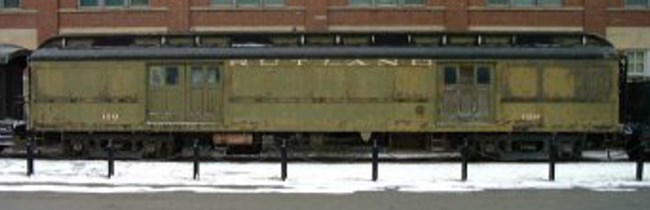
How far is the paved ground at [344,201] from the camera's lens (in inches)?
525

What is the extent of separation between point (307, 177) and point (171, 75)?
6.49m

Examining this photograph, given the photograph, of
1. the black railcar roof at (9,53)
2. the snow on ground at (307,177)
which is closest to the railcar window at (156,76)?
the snow on ground at (307,177)

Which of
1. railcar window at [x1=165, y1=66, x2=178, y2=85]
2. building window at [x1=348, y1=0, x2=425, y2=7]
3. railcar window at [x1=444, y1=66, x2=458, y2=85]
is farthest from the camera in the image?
building window at [x1=348, y1=0, x2=425, y2=7]

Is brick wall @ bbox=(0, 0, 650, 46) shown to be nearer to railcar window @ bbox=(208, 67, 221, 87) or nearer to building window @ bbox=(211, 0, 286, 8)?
building window @ bbox=(211, 0, 286, 8)

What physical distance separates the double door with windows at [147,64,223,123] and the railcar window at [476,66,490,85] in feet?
20.5

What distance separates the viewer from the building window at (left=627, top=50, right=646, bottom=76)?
111 ft

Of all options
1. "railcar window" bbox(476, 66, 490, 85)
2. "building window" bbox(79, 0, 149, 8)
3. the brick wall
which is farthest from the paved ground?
"building window" bbox(79, 0, 149, 8)

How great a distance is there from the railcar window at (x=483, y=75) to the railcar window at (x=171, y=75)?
7.37 m

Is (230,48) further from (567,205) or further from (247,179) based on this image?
(567,205)

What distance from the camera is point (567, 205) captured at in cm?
1359

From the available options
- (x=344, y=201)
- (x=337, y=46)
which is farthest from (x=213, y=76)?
(x=344, y=201)

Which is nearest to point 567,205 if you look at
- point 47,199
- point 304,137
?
point 47,199

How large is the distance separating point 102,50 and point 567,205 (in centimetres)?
1338

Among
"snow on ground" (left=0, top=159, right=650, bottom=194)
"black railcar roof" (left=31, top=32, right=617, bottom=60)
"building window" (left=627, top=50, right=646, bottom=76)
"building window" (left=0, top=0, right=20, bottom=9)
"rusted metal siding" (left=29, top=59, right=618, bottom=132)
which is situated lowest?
"snow on ground" (left=0, top=159, right=650, bottom=194)
